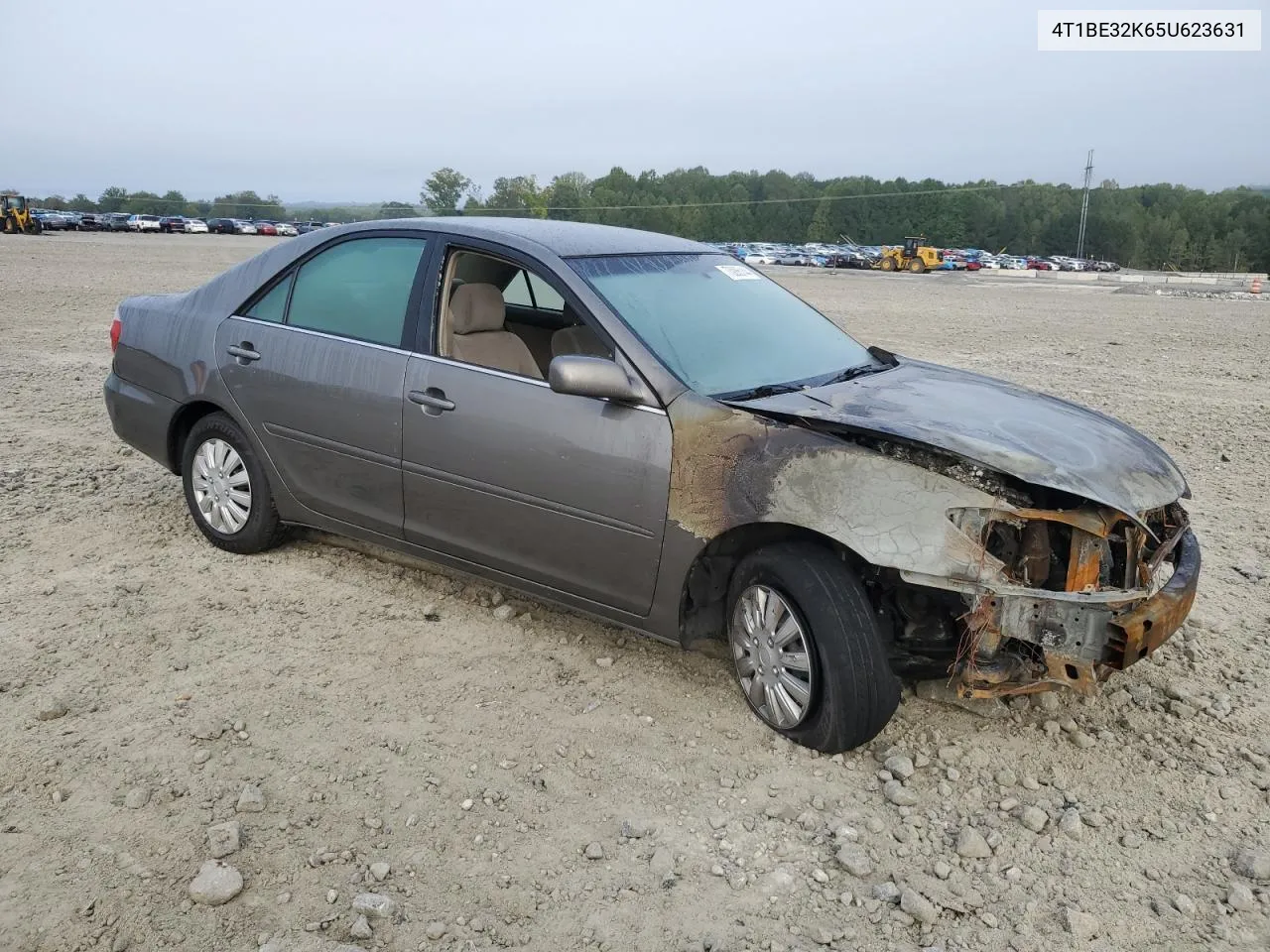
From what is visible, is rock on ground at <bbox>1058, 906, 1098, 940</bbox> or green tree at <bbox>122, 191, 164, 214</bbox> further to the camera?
green tree at <bbox>122, 191, 164, 214</bbox>

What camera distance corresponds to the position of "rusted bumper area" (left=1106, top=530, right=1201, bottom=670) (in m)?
3.18

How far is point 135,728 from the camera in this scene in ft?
11.7

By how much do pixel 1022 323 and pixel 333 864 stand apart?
1892 cm

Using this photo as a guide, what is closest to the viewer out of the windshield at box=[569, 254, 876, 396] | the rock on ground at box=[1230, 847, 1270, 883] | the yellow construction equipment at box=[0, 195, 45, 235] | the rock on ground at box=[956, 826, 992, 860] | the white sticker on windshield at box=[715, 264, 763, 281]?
the rock on ground at box=[1230, 847, 1270, 883]

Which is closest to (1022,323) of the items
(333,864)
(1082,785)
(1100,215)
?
(1082,785)

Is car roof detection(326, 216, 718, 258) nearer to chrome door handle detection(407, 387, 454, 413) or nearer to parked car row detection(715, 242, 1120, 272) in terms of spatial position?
chrome door handle detection(407, 387, 454, 413)

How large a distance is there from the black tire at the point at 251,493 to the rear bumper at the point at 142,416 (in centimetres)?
13

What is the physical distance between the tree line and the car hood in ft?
324

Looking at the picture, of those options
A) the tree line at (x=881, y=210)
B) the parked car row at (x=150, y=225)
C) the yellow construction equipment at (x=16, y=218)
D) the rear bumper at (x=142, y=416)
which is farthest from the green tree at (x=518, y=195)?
the rear bumper at (x=142, y=416)

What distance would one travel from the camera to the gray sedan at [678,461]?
3238 mm

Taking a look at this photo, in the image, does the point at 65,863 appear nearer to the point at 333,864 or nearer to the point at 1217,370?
the point at 333,864

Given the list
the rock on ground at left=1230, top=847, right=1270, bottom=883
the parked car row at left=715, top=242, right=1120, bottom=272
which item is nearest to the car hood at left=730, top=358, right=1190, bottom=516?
the rock on ground at left=1230, top=847, right=1270, bottom=883

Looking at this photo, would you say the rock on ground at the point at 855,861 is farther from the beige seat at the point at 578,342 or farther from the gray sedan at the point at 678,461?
the beige seat at the point at 578,342

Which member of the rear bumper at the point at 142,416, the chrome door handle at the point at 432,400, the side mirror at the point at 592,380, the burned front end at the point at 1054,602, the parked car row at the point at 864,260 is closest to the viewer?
the burned front end at the point at 1054,602
